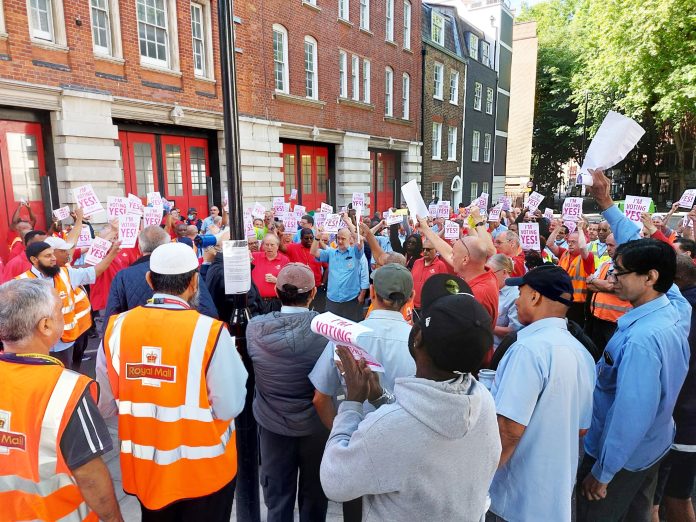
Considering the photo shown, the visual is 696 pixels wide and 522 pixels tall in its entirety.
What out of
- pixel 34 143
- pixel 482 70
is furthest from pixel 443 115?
pixel 34 143

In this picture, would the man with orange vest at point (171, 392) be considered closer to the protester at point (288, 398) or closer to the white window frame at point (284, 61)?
the protester at point (288, 398)

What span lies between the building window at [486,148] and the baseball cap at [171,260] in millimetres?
30339

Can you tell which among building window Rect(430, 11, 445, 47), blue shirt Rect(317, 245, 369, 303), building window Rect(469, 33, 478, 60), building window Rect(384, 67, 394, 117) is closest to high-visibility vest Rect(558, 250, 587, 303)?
blue shirt Rect(317, 245, 369, 303)

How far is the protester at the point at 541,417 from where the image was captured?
2.06 meters

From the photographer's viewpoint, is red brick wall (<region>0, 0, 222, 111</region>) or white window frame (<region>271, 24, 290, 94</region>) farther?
white window frame (<region>271, 24, 290, 94</region>)

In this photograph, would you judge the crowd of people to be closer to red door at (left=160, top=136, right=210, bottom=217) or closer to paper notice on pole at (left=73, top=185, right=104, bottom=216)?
paper notice on pole at (left=73, top=185, right=104, bottom=216)

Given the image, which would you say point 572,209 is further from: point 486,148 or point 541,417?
point 486,148

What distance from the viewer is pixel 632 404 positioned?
2.26 m

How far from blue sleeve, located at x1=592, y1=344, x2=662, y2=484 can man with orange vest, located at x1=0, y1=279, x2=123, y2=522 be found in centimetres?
239

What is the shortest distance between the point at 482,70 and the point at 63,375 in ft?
102

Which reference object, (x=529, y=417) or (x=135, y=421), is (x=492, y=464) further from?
(x=135, y=421)

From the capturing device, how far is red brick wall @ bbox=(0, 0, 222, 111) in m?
8.77

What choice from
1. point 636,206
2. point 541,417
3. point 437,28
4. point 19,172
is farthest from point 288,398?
point 437,28

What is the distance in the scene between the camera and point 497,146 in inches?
1261
